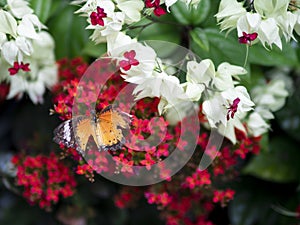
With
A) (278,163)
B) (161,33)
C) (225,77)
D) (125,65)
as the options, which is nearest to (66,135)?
(125,65)

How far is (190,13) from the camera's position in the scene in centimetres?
86

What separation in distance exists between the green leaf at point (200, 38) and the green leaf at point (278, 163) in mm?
286

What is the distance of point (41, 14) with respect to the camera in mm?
872

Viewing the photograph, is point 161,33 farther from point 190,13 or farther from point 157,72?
point 157,72

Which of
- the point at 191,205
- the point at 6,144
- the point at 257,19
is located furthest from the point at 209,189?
the point at 6,144

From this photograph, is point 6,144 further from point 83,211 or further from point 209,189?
point 209,189

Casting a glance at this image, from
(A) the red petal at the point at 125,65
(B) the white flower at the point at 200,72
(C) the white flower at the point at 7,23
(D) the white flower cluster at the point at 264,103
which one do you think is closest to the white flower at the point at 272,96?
(D) the white flower cluster at the point at 264,103

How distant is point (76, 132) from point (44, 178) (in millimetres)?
232

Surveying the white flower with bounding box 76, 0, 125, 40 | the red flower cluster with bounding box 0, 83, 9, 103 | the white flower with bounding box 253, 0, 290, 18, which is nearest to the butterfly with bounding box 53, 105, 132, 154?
the white flower with bounding box 76, 0, 125, 40

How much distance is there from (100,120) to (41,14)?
0.87 ft

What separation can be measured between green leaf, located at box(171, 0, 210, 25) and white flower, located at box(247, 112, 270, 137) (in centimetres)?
17

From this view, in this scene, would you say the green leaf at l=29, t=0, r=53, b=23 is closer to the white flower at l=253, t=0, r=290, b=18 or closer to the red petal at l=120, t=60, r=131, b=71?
the red petal at l=120, t=60, r=131, b=71

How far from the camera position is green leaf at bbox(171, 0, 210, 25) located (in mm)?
853

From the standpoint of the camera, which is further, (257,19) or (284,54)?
(284,54)
